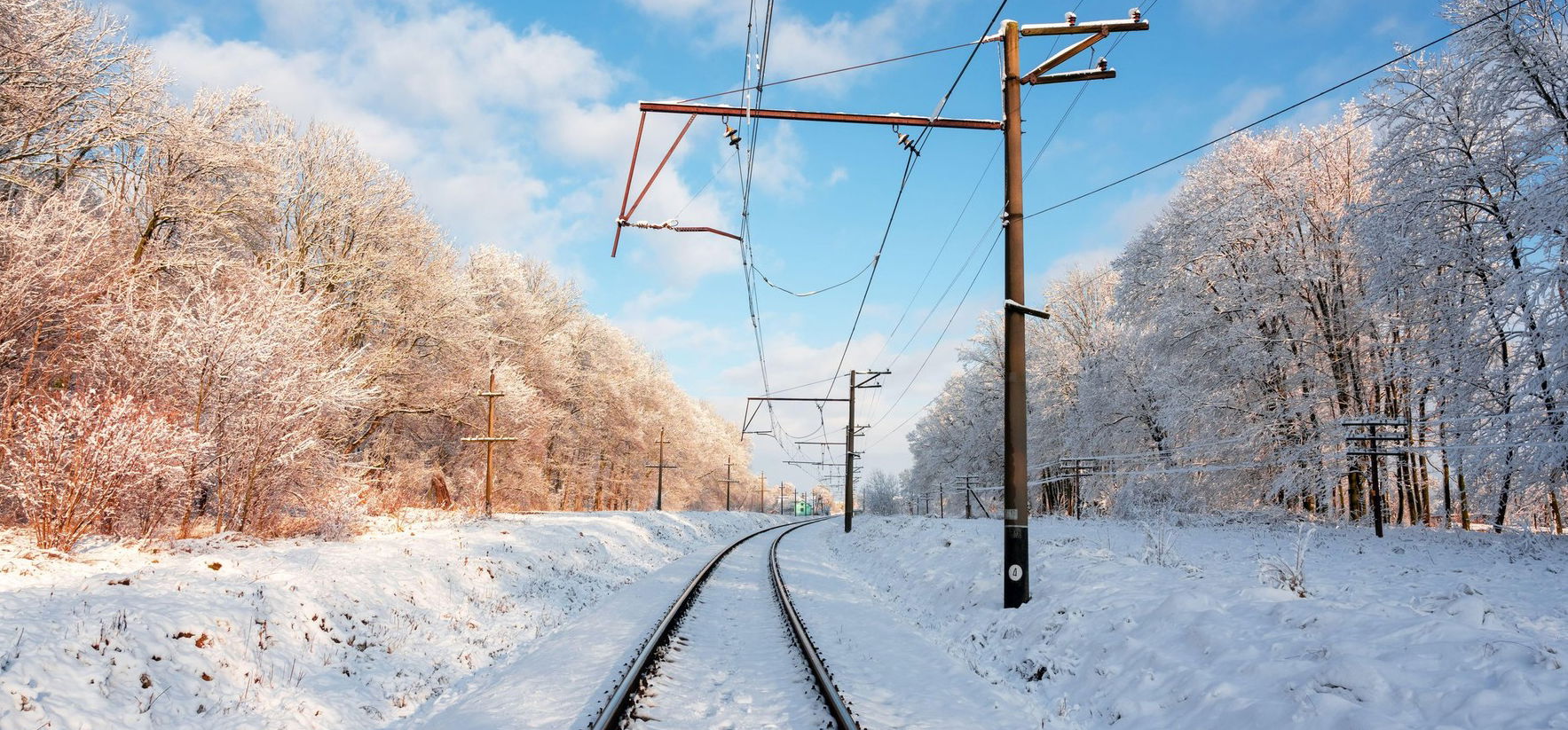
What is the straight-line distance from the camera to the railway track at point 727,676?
19.4 feet

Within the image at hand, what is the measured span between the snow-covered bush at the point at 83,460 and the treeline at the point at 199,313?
0.12 ft

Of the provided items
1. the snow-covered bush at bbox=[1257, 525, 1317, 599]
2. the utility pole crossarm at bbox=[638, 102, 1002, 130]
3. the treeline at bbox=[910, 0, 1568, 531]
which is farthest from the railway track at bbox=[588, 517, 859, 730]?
the treeline at bbox=[910, 0, 1568, 531]

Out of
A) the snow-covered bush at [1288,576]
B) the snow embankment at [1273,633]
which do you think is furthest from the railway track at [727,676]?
the snow-covered bush at [1288,576]

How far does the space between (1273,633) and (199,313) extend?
55.3ft

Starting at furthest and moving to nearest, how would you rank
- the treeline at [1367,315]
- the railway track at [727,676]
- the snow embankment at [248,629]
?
the treeline at [1367,315] → the railway track at [727,676] → the snow embankment at [248,629]

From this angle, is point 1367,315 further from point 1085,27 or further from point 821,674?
point 821,674

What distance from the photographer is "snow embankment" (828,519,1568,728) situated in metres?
4.59

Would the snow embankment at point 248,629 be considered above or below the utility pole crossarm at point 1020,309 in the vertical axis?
below

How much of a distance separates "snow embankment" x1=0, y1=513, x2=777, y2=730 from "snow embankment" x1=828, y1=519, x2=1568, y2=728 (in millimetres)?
6586

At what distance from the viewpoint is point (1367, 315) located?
18.4 metres

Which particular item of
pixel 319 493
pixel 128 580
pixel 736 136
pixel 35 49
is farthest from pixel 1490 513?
pixel 35 49

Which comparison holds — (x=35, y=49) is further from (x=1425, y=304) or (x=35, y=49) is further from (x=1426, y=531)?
(x=1426, y=531)

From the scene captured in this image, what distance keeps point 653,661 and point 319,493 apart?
10.5 meters

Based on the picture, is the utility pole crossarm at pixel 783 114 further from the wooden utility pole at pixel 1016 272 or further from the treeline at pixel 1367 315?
the treeline at pixel 1367 315
